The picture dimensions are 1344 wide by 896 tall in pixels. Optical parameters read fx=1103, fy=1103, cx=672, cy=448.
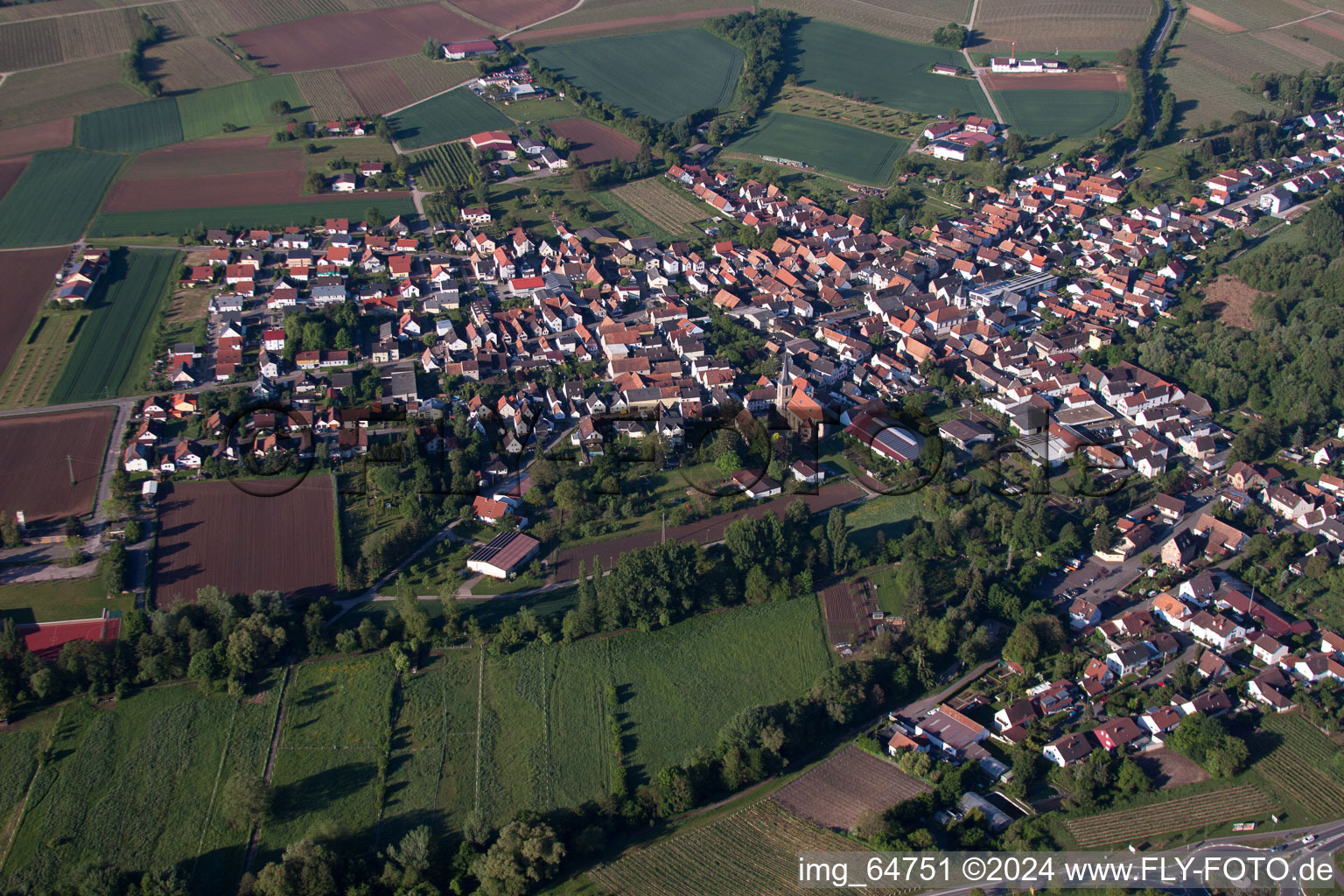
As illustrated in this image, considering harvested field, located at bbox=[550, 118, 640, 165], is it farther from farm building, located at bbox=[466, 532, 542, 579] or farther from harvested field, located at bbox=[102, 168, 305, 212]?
farm building, located at bbox=[466, 532, 542, 579]

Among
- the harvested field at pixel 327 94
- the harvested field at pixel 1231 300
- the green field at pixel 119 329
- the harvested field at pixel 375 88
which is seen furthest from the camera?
the harvested field at pixel 375 88

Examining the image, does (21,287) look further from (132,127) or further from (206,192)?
(132,127)

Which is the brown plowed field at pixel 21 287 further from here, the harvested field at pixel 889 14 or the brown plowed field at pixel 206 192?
the harvested field at pixel 889 14

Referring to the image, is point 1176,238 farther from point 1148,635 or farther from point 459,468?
point 459,468

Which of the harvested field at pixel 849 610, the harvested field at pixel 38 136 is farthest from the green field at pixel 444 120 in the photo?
the harvested field at pixel 849 610

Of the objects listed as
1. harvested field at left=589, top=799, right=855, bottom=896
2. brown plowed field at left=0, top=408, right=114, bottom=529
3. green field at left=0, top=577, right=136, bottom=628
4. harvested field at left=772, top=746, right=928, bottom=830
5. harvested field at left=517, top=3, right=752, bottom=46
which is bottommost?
harvested field at left=589, top=799, right=855, bottom=896

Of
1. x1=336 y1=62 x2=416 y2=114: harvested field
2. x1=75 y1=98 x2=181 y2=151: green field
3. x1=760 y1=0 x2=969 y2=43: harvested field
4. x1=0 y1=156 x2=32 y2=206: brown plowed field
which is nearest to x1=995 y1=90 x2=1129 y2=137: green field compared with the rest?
x1=760 y1=0 x2=969 y2=43: harvested field

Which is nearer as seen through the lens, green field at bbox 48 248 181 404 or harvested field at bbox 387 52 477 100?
green field at bbox 48 248 181 404

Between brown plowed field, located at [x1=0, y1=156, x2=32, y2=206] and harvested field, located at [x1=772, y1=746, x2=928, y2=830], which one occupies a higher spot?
brown plowed field, located at [x1=0, y1=156, x2=32, y2=206]
